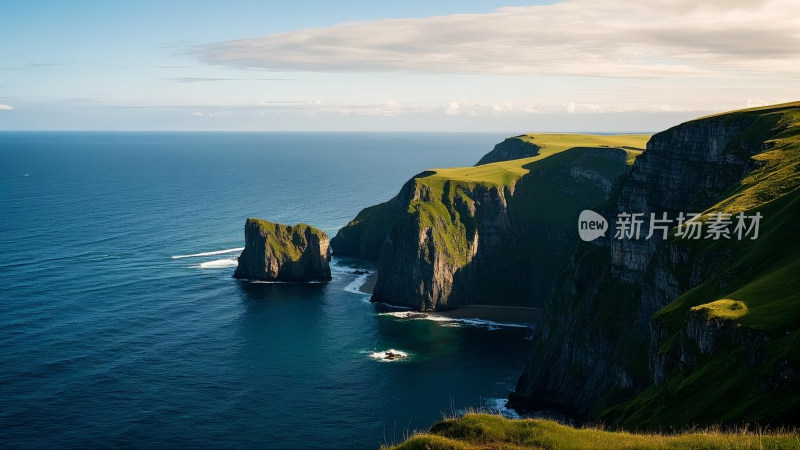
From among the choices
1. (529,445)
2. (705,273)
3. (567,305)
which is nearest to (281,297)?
(567,305)

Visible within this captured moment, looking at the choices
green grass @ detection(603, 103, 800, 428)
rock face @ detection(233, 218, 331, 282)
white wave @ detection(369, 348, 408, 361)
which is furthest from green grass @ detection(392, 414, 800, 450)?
rock face @ detection(233, 218, 331, 282)

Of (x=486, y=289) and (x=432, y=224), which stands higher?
(x=432, y=224)

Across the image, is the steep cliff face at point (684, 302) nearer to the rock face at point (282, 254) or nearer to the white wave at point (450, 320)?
the white wave at point (450, 320)

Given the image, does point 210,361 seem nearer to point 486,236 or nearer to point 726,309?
point 726,309

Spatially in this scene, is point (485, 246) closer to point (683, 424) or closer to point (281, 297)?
point (281, 297)

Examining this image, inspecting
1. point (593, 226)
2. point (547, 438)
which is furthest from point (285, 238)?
point (547, 438)

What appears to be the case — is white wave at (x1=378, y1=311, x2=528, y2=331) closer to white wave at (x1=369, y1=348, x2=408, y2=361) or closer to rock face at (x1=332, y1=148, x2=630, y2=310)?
rock face at (x1=332, y1=148, x2=630, y2=310)
